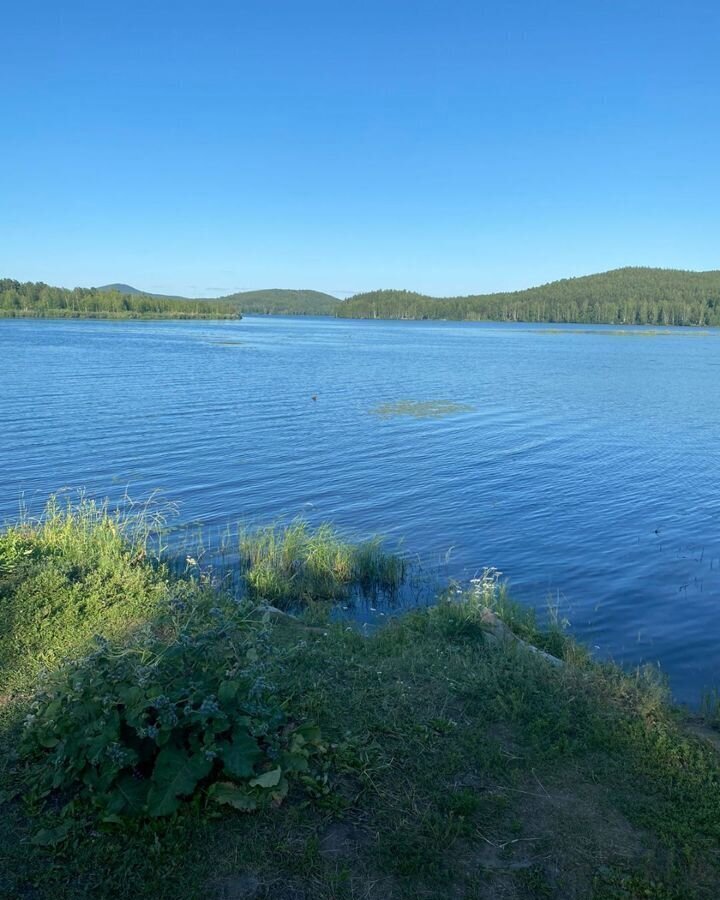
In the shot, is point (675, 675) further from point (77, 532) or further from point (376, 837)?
point (77, 532)

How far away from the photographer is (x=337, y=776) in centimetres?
544

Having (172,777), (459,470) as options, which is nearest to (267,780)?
(172,777)

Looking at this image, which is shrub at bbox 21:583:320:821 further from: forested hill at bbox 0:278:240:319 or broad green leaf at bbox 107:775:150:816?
forested hill at bbox 0:278:240:319

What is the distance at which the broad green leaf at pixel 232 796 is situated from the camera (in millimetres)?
4906

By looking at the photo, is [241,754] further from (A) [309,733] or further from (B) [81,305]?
(B) [81,305]

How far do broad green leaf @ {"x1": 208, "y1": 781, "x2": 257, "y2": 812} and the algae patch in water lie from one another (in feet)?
90.4

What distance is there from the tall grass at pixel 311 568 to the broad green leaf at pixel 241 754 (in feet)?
20.2

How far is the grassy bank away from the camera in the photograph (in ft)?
15.0

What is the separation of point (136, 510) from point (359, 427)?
14.0m

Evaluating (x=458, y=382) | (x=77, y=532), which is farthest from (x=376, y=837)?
(x=458, y=382)

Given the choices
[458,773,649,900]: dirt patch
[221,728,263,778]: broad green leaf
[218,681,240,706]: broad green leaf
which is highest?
[218,681,240,706]: broad green leaf

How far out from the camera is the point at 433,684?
23.1 ft

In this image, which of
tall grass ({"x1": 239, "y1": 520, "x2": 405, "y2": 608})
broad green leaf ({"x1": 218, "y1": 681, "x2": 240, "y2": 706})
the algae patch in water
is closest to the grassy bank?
broad green leaf ({"x1": 218, "y1": 681, "x2": 240, "y2": 706})

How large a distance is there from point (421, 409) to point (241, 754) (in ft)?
99.1
